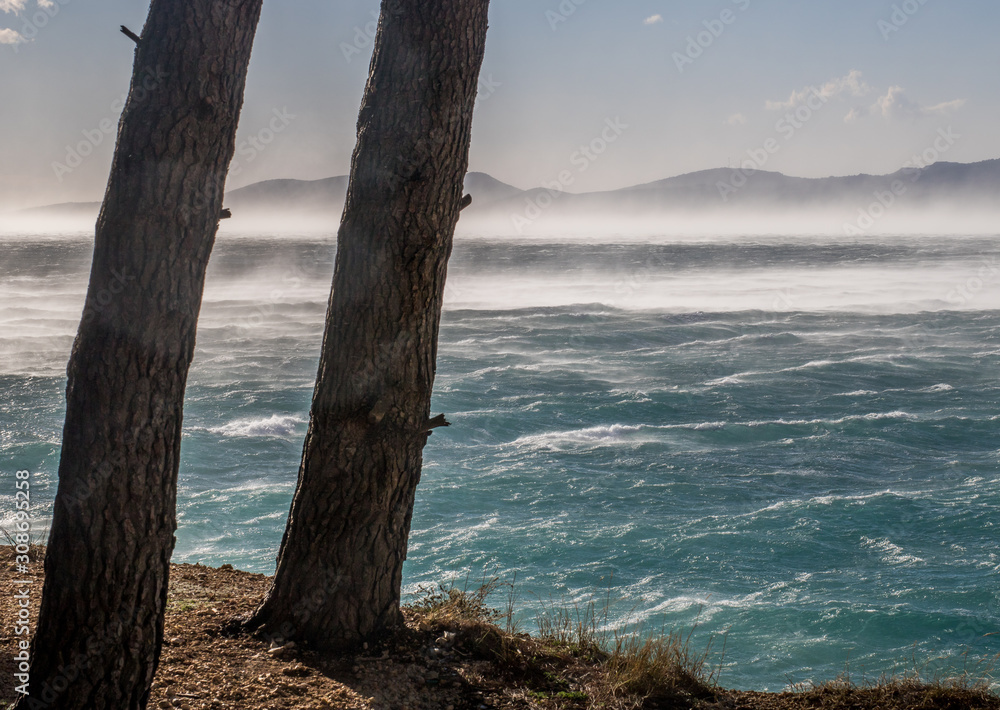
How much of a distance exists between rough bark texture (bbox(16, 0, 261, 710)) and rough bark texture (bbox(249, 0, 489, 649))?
116 centimetres

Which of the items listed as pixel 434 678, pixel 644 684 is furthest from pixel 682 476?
pixel 434 678

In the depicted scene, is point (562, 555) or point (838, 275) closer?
point (562, 555)

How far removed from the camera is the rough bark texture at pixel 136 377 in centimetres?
331

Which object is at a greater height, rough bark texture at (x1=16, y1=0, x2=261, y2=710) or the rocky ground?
rough bark texture at (x1=16, y1=0, x2=261, y2=710)

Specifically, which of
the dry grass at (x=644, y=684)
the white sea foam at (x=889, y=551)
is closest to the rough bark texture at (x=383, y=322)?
the dry grass at (x=644, y=684)

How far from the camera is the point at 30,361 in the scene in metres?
24.8

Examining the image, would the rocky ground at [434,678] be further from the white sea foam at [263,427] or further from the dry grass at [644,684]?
the white sea foam at [263,427]

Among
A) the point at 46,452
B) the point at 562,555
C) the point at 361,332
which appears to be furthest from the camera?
the point at 46,452

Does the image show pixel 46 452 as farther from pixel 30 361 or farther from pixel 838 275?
pixel 838 275

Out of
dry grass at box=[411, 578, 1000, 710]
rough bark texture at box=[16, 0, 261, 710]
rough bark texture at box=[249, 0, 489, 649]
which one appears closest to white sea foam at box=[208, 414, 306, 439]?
dry grass at box=[411, 578, 1000, 710]

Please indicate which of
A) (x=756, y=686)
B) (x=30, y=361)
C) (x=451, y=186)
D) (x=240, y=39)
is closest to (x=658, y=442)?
(x=756, y=686)

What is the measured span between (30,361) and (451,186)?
79.9ft

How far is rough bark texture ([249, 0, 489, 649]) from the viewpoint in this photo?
460 centimetres

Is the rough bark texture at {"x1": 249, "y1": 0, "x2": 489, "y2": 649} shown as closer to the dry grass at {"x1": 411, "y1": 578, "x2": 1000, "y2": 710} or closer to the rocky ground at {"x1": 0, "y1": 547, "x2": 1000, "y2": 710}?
the rocky ground at {"x1": 0, "y1": 547, "x2": 1000, "y2": 710}
